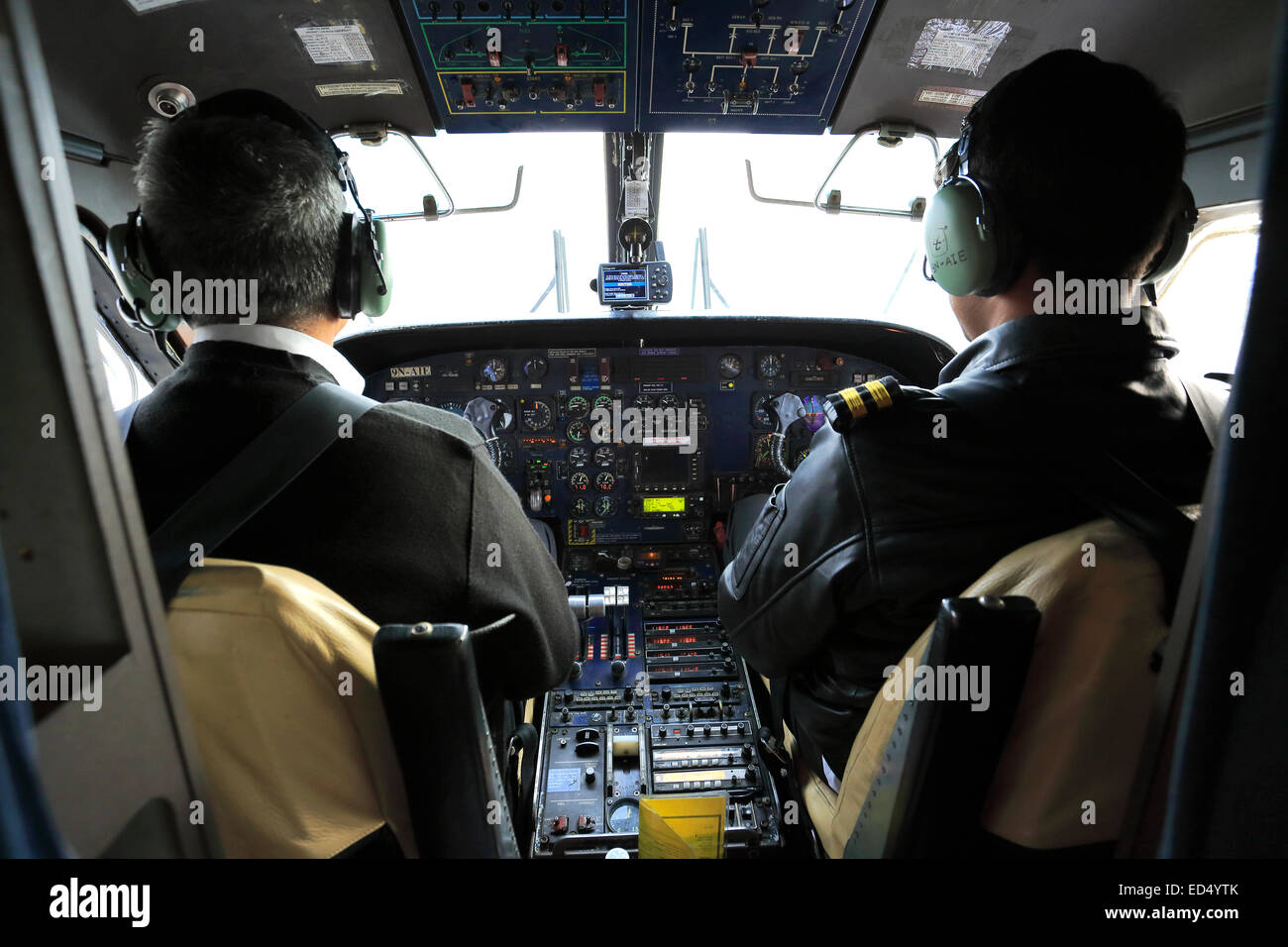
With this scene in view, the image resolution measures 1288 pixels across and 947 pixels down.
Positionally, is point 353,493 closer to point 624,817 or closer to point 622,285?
point 624,817

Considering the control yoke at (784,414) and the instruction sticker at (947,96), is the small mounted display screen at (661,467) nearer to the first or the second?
the control yoke at (784,414)

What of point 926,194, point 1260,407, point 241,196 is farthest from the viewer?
point 926,194

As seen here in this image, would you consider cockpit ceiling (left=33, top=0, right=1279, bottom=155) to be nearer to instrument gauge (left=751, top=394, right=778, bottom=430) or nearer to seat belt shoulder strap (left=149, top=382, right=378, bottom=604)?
instrument gauge (left=751, top=394, right=778, bottom=430)

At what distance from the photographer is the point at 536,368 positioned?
8.40ft

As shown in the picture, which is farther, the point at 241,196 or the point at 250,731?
the point at 241,196

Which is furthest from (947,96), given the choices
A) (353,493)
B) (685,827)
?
(685,827)

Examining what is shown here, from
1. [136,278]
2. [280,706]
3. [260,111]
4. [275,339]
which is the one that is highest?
[260,111]

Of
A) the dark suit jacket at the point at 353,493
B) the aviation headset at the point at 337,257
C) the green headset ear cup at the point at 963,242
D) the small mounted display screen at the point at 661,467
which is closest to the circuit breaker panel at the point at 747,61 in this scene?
the green headset ear cup at the point at 963,242

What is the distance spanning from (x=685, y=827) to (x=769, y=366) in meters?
1.81

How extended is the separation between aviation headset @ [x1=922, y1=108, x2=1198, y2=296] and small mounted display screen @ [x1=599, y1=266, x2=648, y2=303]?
1343 millimetres

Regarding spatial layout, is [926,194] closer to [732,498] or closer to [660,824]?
[732,498]

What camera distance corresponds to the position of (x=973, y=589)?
79 cm

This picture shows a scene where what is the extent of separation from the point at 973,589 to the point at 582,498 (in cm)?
202
